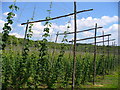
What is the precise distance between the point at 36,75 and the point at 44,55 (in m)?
0.79

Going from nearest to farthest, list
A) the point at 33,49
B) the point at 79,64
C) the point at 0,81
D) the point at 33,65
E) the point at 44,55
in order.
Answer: the point at 0,81
the point at 33,65
the point at 44,55
the point at 33,49
the point at 79,64

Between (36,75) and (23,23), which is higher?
(23,23)

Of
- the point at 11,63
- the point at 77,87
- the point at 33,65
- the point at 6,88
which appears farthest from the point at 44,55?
the point at 77,87

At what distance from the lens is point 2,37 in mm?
6500

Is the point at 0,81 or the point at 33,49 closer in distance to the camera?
the point at 0,81

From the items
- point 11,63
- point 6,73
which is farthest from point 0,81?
point 11,63

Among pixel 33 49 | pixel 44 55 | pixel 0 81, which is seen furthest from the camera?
pixel 33 49

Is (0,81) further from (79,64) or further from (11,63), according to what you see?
(79,64)

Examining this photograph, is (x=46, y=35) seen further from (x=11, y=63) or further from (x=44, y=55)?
(x=11, y=63)

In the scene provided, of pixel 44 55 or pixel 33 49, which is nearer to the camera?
pixel 44 55

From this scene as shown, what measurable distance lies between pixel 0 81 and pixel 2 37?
4.65ft

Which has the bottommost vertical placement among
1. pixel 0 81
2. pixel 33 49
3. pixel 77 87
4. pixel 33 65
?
pixel 77 87

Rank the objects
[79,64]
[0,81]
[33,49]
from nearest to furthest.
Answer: [0,81]
[33,49]
[79,64]

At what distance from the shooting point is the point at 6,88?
276 inches
